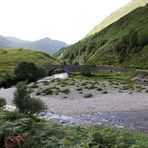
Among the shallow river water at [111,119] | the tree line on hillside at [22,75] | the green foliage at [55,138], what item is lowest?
the shallow river water at [111,119]

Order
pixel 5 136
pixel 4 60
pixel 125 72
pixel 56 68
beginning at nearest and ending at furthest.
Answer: pixel 5 136 < pixel 125 72 < pixel 56 68 < pixel 4 60

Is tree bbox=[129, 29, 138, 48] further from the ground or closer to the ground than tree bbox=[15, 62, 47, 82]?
further from the ground

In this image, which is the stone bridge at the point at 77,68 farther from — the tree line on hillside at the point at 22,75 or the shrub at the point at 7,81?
the shrub at the point at 7,81

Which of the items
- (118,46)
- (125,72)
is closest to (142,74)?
(125,72)

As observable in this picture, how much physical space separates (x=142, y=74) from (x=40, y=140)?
102m

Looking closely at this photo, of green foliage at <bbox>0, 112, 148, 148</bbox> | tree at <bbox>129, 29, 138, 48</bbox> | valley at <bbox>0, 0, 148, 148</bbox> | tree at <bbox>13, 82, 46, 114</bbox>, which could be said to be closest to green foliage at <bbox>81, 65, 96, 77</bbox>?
valley at <bbox>0, 0, 148, 148</bbox>

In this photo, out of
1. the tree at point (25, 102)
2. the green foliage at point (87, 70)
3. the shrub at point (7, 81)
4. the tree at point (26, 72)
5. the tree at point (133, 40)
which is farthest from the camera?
the tree at point (133, 40)

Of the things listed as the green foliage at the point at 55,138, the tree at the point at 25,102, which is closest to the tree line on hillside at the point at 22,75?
the tree at the point at 25,102

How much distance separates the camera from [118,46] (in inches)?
7657

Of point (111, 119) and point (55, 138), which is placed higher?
point (55, 138)

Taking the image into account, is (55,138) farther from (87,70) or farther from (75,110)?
(87,70)

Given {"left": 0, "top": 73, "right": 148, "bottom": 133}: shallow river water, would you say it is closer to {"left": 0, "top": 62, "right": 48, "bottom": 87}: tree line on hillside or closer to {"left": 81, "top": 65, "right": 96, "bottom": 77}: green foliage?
{"left": 0, "top": 62, "right": 48, "bottom": 87}: tree line on hillside

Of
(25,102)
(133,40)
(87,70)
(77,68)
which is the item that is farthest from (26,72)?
(133,40)

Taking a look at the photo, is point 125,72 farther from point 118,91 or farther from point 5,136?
point 5,136
